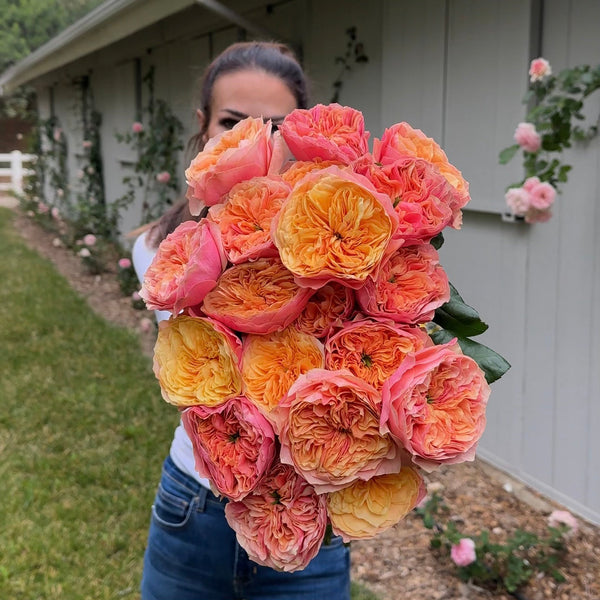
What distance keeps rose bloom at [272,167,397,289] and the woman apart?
2.37ft

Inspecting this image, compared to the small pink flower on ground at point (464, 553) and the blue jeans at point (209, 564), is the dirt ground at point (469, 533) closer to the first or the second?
the small pink flower on ground at point (464, 553)

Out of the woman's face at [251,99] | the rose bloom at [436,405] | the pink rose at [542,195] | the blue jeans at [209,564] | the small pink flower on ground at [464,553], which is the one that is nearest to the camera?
the rose bloom at [436,405]

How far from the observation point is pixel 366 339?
2.84 feet

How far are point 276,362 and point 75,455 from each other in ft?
11.4

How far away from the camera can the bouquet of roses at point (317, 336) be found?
844 mm

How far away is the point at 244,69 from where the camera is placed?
1678 mm

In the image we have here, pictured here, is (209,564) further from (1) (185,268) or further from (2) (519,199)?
(2) (519,199)

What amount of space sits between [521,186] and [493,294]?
3.06ft

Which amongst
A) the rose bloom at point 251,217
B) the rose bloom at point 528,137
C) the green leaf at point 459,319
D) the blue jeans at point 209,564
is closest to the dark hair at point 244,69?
the blue jeans at point 209,564

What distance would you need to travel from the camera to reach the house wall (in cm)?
315

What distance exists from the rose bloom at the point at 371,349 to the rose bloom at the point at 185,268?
180 millimetres

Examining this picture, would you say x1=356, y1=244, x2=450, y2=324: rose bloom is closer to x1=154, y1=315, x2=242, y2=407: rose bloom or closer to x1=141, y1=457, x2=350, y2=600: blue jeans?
x1=154, y1=315, x2=242, y2=407: rose bloom

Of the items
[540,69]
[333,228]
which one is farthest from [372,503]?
[540,69]

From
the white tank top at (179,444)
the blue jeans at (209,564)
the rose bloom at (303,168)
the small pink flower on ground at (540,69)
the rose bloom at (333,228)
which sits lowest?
the blue jeans at (209,564)
